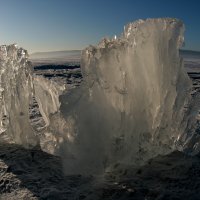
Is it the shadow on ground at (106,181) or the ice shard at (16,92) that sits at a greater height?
the ice shard at (16,92)

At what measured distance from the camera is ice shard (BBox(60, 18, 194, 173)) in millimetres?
2758

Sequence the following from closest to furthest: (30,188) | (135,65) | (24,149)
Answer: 1. (30,188)
2. (135,65)
3. (24,149)

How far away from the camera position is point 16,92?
335 cm

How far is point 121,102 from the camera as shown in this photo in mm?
2873

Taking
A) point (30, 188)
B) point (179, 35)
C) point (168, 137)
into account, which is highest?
point (179, 35)

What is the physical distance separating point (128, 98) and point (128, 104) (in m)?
0.05

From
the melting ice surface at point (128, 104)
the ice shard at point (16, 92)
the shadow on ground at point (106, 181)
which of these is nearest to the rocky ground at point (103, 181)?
the shadow on ground at point (106, 181)

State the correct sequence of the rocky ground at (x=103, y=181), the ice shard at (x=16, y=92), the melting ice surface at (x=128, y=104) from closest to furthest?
the rocky ground at (x=103, y=181) < the melting ice surface at (x=128, y=104) < the ice shard at (x=16, y=92)

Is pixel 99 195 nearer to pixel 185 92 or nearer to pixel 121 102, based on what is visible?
pixel 121 102

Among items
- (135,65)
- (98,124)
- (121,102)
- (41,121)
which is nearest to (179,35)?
(135,65)

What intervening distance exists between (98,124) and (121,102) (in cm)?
25

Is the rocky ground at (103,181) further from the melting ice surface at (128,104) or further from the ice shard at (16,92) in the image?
the ice shard at (16,92)

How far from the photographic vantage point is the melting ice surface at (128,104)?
2.74 metres

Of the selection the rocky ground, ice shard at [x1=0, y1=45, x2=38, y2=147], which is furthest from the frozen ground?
ice shard at [x1=0, y1=45, x2=38, y2=147]
